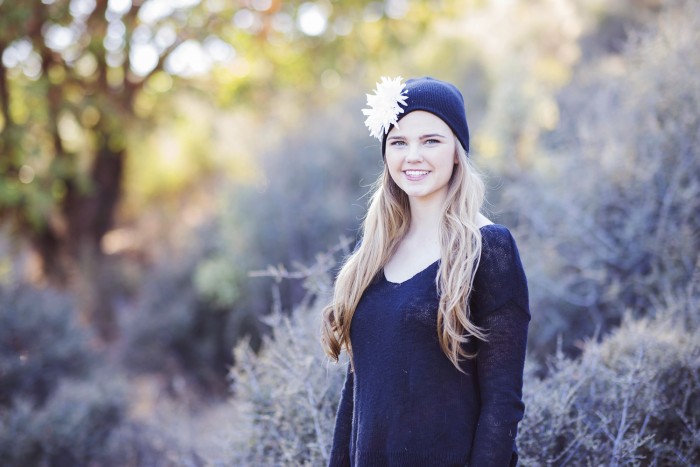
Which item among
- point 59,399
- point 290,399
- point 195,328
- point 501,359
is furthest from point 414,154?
point 195,328

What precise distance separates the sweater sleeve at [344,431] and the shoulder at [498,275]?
2.13 feet

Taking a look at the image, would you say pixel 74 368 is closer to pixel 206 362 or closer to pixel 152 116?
pixel 206 362

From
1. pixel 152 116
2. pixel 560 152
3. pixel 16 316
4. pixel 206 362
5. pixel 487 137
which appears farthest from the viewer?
pixel 152 116

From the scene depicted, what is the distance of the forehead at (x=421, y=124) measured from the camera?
2332 millimetres

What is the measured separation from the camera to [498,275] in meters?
2.08

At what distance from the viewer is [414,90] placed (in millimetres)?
2383

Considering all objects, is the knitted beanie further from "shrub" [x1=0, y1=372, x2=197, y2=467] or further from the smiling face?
"shrub" [x1=0, y1=372, x2=197, y2=467]

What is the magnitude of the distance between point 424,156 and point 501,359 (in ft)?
2.39

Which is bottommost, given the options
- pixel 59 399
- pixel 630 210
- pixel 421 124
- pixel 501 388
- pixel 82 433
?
pixel 82 433

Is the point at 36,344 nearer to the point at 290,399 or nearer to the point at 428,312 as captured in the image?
the point at 290,399

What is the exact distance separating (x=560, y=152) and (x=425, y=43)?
18.5 feet

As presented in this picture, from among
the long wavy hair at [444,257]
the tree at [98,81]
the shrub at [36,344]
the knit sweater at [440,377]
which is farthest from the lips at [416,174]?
the tree at [98,81]

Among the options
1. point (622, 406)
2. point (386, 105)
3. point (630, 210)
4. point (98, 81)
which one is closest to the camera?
point (386, 105)

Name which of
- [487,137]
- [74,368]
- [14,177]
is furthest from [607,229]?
[14,177]
